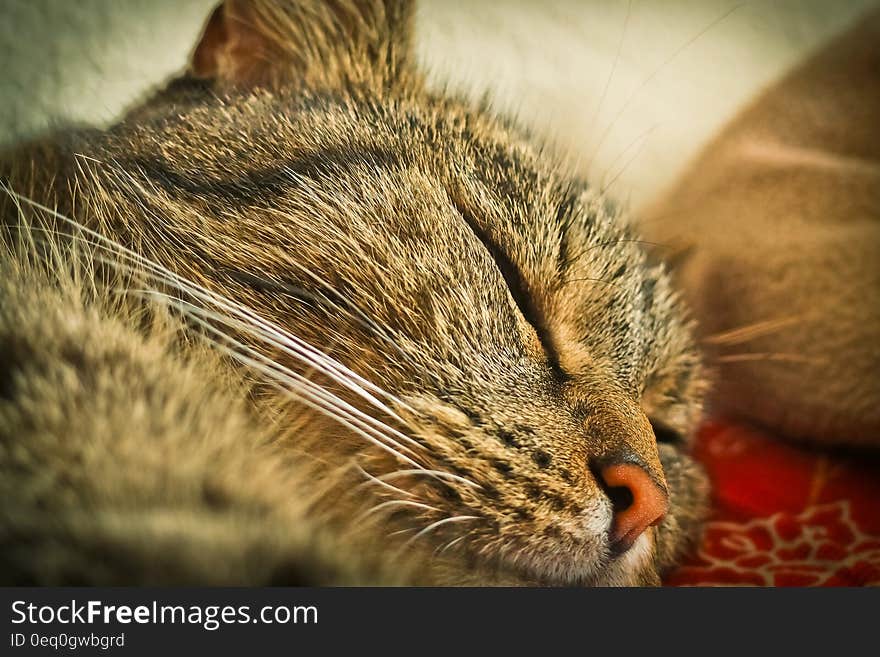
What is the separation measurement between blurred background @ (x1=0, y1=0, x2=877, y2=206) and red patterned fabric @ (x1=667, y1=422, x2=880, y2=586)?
39 cm

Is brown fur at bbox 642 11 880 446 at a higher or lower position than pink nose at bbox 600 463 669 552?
higher

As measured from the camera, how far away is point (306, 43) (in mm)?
970

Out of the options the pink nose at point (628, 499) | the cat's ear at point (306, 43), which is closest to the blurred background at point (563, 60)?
the cat's ear at point (306, 43)

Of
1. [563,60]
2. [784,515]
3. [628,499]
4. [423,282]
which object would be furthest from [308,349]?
[784,515]

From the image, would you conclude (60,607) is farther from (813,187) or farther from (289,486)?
(813,187)

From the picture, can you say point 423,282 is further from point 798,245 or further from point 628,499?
point 798,245

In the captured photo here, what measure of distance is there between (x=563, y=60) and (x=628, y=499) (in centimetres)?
55

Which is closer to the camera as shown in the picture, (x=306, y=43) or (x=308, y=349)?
(x=308, y=349)

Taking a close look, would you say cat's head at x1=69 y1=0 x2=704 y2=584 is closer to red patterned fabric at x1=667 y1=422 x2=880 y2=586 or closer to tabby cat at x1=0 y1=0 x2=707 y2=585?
tabby cat at x1=0 y1=0 x2=707 y2=585

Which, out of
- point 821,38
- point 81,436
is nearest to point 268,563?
point 81,436

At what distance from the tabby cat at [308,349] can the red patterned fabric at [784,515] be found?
0.12 meters

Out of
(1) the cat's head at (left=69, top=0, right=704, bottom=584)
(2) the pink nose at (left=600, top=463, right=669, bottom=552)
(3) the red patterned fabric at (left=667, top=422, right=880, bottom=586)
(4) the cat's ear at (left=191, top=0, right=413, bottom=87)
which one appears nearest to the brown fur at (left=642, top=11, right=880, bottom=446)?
(3) the red patterned fabric at (left=667, top=422, right=880, bottom=586)

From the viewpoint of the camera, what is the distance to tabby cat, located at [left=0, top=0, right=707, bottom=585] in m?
0.74

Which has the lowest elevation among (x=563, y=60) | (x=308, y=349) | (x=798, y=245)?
(x=308, y=349)
